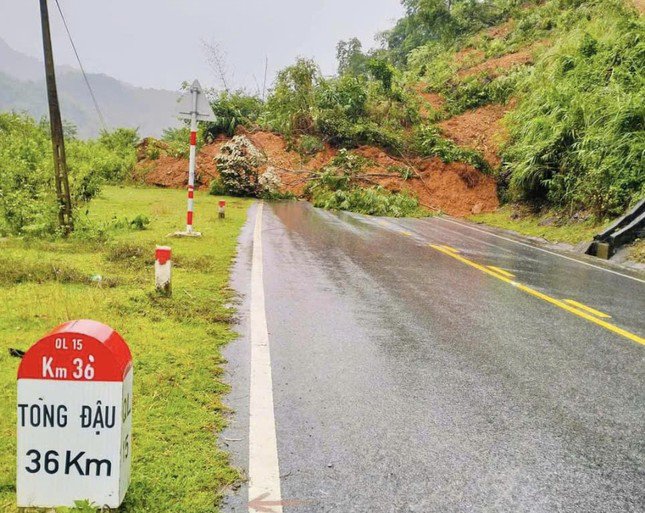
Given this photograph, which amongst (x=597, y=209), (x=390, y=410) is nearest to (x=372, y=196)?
(x=597, y=209)

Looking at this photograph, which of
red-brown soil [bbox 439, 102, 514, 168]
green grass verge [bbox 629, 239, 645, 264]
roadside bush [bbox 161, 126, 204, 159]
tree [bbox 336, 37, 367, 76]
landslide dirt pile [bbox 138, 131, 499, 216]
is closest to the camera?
green grass verge [bbox 629, 239, 645, 264]

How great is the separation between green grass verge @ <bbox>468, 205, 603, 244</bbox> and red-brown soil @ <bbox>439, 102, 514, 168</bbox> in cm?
460

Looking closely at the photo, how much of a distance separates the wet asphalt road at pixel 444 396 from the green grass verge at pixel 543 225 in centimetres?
788

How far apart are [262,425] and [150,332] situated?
191 cm

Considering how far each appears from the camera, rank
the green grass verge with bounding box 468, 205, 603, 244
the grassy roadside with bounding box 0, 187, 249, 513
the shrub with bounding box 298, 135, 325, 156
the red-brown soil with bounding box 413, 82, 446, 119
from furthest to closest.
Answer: the red-brown soil with bounding box 413, 82, 446, 119, the shrub with bounding box 298, 135, 325, 156, the green grass verge with bounding box 468, 205, 603, 244, the grassy roadside with bounding box 0, 187, 249, 513

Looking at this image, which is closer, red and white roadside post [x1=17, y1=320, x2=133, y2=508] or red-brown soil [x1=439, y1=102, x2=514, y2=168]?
red and white roadside post [x1=17, y1=320, x2=133, y2=508]

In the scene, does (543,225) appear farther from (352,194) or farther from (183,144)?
(183,144)

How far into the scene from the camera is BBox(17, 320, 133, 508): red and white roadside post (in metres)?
2.09

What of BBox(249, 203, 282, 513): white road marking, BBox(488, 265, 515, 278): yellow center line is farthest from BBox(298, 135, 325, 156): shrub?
BBox(249, 203, 282, 513): white road marking

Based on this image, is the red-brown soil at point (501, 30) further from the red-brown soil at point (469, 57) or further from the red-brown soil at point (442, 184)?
the red-brown soil at point (442, 184)

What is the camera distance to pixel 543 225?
18.1 m

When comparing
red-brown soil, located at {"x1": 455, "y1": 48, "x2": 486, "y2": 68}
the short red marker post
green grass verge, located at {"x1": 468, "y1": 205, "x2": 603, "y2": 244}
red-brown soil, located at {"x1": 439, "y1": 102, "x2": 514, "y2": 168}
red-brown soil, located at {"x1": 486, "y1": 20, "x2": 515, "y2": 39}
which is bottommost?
the short red marker post

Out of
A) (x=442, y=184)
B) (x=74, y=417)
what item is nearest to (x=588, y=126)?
(x=442, y=184)

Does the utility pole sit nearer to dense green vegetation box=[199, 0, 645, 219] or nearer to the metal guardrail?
the metal guardrail
